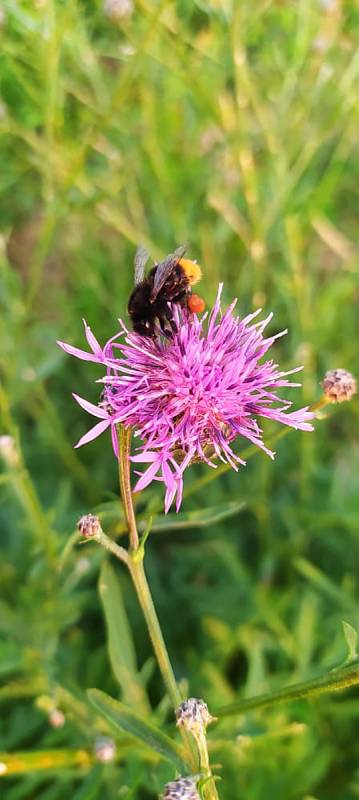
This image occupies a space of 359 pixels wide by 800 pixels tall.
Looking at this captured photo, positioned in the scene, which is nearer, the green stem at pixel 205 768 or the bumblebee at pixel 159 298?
the green stem at pixel 205 768

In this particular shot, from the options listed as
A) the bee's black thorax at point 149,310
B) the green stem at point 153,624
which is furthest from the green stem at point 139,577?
the bee's black thorax at point 149,310

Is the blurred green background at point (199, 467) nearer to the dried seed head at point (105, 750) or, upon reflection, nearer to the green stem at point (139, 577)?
the dried seed head at point (105, 750)

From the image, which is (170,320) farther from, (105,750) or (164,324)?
(105,750)

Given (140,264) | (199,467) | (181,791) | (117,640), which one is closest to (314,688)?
(181,791)

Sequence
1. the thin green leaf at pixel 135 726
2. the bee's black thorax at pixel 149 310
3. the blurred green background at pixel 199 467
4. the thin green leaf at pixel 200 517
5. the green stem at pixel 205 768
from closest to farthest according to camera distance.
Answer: the green stem at pixel 205 768 < the thin green leaf at pixel 135 726 < the bee's black thorax at pixel 149 310 < the thin green leaf at pixel 200 517 < the blurred green background at pixel 199 467

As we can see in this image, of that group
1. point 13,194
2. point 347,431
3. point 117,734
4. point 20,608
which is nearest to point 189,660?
point 20,608

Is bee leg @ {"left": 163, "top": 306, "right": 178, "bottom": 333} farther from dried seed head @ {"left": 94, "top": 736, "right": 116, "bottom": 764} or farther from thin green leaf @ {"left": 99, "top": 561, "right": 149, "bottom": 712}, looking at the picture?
Answer: dried seed head @ {"left": 94, "top": 736, "right": 116, "bottom": 764}

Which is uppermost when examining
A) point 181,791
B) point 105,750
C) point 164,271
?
point 164,271

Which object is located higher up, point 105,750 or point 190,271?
point 190,271
